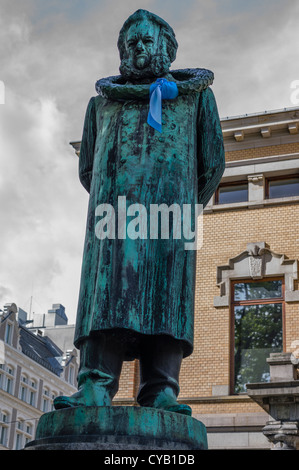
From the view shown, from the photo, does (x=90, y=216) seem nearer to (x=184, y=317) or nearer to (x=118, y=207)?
(x=118, y=207)

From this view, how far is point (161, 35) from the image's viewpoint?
175 inches

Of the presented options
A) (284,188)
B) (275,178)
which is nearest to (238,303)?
(284,188)

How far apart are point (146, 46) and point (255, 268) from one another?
53.5 feet

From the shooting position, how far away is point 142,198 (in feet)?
13.0

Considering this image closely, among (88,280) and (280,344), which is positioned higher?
(280,344)

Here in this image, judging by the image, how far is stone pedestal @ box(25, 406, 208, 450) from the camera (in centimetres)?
318

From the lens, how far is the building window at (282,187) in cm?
2141

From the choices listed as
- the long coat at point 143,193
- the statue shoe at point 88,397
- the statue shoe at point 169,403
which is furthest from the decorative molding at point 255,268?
the statue shoe at point 88,397

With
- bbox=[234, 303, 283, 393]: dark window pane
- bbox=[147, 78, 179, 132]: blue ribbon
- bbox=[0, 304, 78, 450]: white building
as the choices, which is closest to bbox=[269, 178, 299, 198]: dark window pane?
bbox=[234, 303, 283, 393]: dark window pane

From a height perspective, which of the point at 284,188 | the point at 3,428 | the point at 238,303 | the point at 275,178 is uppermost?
the point at 275,178

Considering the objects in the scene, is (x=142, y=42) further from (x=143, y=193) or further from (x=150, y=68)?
(x=143, y=193)
